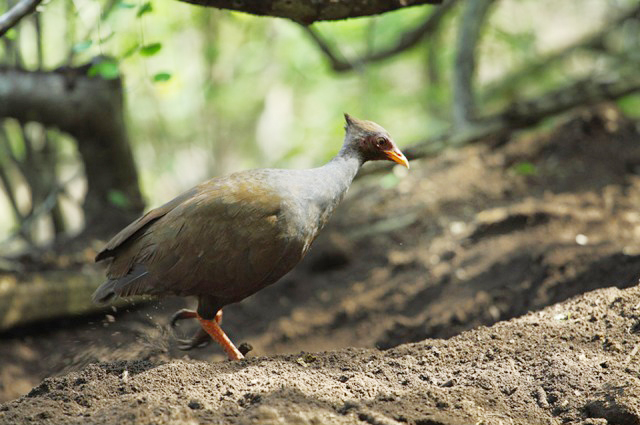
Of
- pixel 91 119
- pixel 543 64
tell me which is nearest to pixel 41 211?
pixel 91 119

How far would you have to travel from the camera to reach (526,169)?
667cm

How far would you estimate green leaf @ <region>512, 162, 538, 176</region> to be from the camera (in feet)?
21.9

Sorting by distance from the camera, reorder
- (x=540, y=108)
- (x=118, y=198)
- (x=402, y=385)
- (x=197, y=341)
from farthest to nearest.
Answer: (x=540, y=108), (x=118, y=198), (x=197, y=341), (x=402, y=385)

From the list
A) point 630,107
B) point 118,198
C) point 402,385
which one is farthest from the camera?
point 630,107

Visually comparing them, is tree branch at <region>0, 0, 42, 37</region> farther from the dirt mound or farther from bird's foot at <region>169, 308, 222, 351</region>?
bird's foot at <region>169, 308, 222, 351</region>

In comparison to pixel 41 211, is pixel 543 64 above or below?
above

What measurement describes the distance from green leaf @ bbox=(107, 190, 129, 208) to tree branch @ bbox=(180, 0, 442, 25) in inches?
131

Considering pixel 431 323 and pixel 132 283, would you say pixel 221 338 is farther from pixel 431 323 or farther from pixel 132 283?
pixel 431 323

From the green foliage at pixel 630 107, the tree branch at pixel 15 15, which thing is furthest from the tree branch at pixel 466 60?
the tree branch at pixel 15 15

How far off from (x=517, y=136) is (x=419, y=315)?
127 inches

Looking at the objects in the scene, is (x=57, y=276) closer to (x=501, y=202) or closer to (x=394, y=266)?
(x=394, y=266)

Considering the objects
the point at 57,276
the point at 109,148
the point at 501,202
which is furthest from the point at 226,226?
the point at 501,202

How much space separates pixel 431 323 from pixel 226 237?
77.9 inches

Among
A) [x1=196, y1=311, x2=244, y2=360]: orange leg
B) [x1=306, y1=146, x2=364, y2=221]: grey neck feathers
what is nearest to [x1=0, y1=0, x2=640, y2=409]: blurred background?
[x1=196, y1=311, x2=244, y2=360]: orange leg
